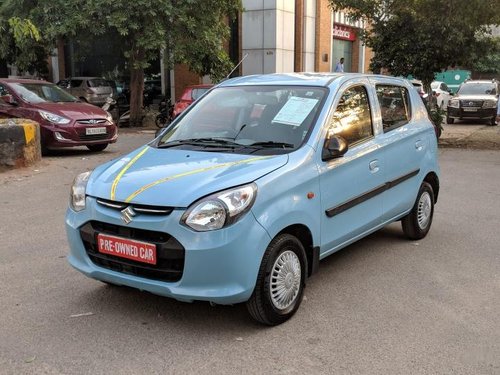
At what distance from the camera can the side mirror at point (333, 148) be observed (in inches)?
162

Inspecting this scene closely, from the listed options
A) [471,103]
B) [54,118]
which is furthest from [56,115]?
[471,103]

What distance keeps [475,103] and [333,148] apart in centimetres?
1746

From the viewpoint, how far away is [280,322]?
3789 mm

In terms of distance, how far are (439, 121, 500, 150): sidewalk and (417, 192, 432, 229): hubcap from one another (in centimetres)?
872

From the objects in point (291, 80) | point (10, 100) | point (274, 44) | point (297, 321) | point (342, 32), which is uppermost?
point (342, 32)

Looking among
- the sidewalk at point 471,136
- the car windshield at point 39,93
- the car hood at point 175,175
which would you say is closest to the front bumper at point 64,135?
the car windshield at point 39,93

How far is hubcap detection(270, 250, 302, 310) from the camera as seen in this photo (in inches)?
146

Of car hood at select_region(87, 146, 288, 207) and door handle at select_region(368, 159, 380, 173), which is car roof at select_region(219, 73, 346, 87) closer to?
door handle at select_region(368, 159, 380, 173)

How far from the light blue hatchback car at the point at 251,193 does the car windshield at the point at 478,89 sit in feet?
55.1

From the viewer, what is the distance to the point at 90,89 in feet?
69.1

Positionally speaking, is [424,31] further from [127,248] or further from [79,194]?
[127,248]

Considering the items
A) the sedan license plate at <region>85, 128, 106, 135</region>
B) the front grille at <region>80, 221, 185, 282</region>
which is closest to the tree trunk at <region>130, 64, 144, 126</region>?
the sedan license plate at <region>85, 128, 106, 135</region>

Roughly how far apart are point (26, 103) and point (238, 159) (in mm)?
8999

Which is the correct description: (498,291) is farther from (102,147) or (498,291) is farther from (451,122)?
(451,122)
